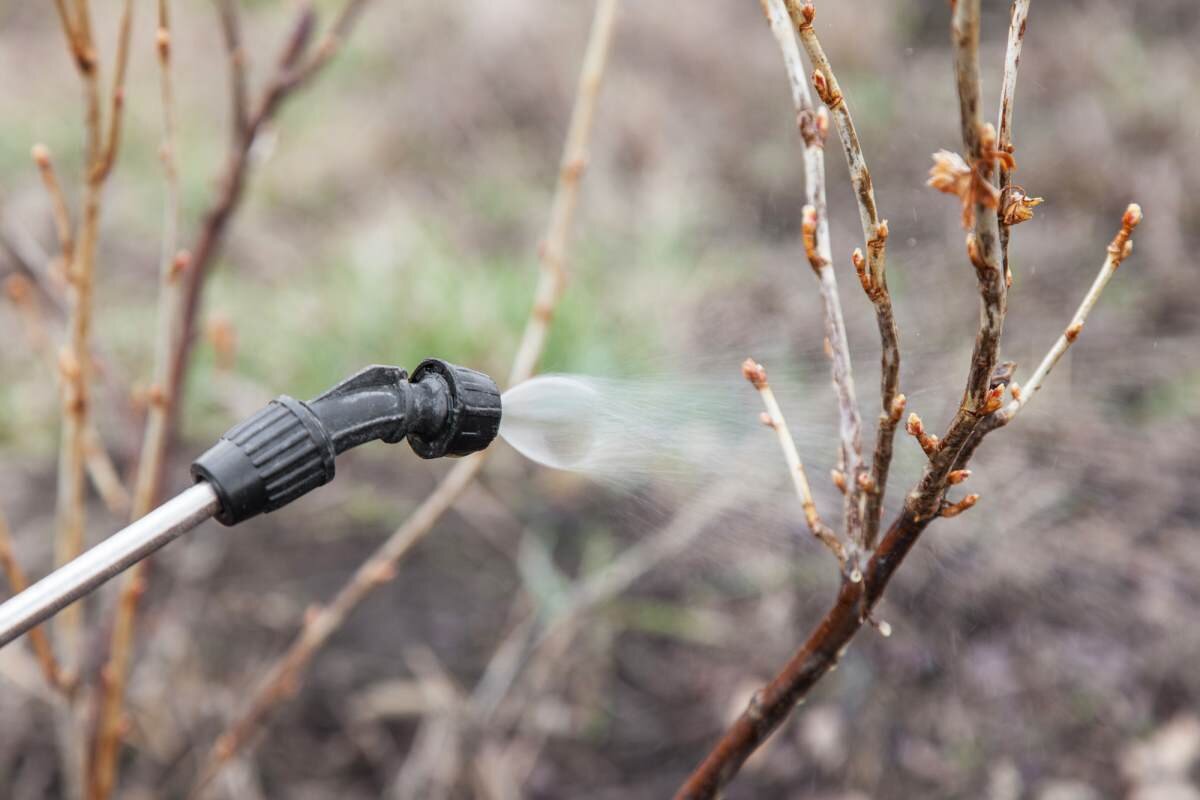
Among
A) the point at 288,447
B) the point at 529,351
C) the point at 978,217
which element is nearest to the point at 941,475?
the point at 978,217

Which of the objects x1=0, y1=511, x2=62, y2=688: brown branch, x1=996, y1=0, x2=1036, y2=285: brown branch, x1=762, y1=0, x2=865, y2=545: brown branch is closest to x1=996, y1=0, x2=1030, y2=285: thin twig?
x1=996, y1=0, x2=1036, y2=285: brown branch

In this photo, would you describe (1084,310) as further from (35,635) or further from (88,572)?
(35,635)

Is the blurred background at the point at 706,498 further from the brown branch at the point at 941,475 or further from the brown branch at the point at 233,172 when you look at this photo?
the brown branch at the point at 941,475

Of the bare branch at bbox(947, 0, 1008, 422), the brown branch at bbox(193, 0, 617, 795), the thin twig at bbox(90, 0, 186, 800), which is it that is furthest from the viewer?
the brown branch at bbox(193, 0, 617, 795)

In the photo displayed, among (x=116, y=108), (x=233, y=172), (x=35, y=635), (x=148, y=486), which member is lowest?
(x=35, y=635)

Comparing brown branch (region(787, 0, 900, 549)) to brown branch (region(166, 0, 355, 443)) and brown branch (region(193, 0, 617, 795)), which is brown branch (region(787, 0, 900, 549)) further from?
brown branch (region(166, 0, 355, 443))

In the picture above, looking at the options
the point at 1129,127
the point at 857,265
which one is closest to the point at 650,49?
the point at 1129,127

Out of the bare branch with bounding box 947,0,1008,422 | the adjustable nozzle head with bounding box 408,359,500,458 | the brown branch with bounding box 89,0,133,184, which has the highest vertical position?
the brown branch with bounding box 89,0,133,184
